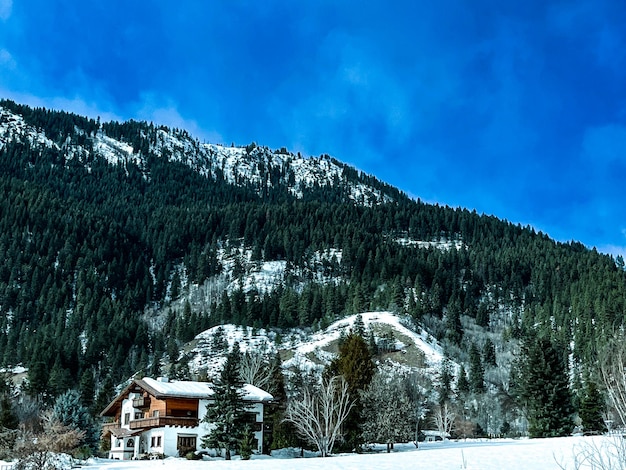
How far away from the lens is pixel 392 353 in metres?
126

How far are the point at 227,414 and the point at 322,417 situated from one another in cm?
1058

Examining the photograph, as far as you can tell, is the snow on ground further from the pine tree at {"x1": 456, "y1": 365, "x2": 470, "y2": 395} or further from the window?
the window

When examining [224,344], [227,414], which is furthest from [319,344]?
[227,414]

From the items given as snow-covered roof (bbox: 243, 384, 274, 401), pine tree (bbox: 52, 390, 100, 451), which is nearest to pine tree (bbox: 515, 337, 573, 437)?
snow-covered roof (bbox: 243, 384, 274, 401)

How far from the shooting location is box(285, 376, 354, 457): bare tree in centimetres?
5206

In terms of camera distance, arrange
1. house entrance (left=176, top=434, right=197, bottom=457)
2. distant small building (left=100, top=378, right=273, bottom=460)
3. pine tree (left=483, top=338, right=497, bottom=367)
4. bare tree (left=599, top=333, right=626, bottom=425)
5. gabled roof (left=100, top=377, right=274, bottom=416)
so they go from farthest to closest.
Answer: pine tree (left=483, top=338, right=497, bottom=367)
gabled roof (left=100, top=377, right=274, bottom=416)
distant small building (left=100, top=378, right=273, bottom=460)
house entrance (left=176, top=434, right=197, bottom=457)
bare tree (left=599, top=333, right=626, bottom=425)

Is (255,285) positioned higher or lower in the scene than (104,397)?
higher

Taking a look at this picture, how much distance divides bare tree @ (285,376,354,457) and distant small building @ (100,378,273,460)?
4.53m

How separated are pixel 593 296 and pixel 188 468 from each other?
151 metres

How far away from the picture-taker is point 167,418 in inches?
2159

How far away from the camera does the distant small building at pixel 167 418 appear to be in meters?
54.9

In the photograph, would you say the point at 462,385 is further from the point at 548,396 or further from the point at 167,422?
the point at 167,422

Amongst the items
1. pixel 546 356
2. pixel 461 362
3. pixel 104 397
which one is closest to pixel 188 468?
pixel 546 356

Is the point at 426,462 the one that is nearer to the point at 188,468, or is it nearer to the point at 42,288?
the point at 188,468
